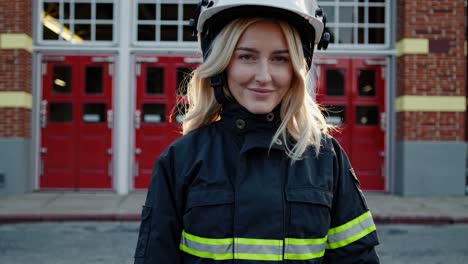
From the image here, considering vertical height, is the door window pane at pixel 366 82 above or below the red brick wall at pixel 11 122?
above

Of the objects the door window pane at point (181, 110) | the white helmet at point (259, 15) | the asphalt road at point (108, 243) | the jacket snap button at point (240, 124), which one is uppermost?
the white helmet at point (259, 15)

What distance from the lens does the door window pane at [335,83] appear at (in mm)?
11875

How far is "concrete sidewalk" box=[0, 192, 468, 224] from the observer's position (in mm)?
9070

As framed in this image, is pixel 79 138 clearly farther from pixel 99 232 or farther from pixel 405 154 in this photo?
pixel 405 154

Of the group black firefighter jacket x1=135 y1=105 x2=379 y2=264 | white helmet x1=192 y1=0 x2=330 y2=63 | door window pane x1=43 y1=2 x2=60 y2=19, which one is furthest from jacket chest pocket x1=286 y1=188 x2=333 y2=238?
door window pane x1=43 y1=2 x2=60 y2=19

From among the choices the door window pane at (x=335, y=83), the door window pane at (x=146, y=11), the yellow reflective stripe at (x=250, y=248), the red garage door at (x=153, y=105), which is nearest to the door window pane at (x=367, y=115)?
the door window pane at (x=335, y=83)

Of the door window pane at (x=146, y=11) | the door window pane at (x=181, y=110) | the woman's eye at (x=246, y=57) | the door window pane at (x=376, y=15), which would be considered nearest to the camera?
the woman's eye at (x=246, y=57)

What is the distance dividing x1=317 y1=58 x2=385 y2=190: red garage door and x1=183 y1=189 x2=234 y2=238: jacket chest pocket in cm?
1008

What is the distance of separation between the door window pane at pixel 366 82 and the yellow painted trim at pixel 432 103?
0.79m

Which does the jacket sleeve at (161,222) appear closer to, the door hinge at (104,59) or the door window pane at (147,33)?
the door hinge at (104,59)

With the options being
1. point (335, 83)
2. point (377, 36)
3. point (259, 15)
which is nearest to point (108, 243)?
point (259, 15)

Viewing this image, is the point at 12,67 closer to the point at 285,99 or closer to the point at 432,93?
the point at 432,93

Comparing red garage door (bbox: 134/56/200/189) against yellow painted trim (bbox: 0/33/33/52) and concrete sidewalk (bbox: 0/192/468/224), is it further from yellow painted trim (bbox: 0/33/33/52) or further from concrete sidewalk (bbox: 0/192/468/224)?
yellow painted trim (bbox: 0/33/33/52)

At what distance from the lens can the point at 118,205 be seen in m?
10.0
